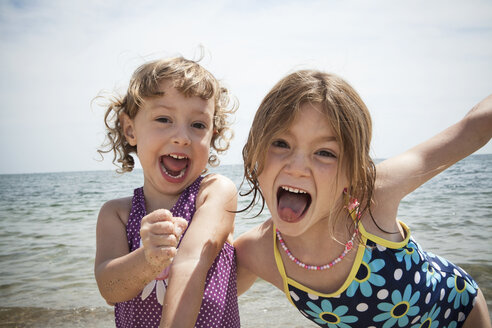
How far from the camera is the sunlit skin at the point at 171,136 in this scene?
2.23 meters

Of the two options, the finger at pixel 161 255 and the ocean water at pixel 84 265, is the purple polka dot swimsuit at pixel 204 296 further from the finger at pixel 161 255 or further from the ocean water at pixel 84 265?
the ocean water at pixel 84 265

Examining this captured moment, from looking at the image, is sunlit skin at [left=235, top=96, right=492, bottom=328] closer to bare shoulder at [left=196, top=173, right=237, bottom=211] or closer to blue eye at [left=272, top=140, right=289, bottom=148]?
blue eye at [left=272, top=140, right=289, bottom=148]

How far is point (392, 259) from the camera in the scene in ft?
6.44

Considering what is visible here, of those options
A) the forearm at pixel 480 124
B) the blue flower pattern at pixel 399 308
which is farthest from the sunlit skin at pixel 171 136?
the forearm at pixel 480 124

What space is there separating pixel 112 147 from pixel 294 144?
5.40ft

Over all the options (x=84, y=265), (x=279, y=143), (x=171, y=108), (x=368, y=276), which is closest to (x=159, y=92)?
(x=171, y=108)

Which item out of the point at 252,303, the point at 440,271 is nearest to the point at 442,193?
the point at 252,303

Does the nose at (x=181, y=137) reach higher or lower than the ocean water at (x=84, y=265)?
higher

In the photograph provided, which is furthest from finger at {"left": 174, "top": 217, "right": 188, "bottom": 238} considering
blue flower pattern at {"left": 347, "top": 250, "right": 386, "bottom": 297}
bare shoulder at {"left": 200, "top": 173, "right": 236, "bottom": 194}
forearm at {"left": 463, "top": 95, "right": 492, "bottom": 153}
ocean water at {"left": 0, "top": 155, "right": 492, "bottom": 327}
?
Result: ocean water at {"left": 0, "top": 155, "right": 492, "bottom": 327}

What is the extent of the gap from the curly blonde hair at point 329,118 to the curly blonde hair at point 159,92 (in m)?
0.57

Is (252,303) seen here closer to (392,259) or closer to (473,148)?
(392,259)

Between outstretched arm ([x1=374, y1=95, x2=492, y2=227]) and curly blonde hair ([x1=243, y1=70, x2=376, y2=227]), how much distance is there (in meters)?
0.14

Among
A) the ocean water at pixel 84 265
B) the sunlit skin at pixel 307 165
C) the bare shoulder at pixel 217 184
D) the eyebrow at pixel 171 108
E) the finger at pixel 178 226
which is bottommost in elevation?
the ocean water at pixel 84 265

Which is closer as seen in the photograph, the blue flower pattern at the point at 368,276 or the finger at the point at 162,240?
the finger at the point at 162,240
